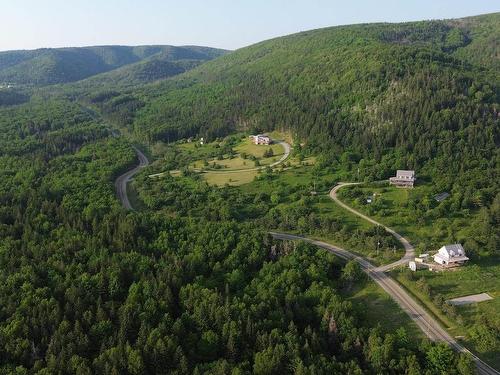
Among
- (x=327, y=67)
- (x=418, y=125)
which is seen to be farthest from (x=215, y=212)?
(x=327, y=67)

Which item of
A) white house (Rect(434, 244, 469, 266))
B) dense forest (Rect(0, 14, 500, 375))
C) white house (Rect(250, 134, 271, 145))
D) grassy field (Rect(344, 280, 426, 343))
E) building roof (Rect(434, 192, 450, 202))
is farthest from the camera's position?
white house (Rect(250, 134, 271, 145))

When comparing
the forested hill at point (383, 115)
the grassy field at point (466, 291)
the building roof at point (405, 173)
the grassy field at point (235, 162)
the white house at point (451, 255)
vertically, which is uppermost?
the forested hill at point (383, 115)

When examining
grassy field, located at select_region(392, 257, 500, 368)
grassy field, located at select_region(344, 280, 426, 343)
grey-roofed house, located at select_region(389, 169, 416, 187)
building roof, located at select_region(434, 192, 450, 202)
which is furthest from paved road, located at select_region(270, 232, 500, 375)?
grey-roofed house, located at select_region(389, 169, 416, 187)

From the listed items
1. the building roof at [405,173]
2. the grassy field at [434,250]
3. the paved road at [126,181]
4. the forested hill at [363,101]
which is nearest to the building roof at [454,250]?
the grassy field at [434,250]

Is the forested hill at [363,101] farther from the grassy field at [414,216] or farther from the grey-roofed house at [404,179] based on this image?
the grassy field at [414,216]

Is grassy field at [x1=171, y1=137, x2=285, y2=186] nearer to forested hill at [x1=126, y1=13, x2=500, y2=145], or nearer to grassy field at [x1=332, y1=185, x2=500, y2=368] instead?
forested hill at [x1=126, y1=13, x2=500, y2=145]

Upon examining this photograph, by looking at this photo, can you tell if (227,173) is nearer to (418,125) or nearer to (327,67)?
(418,125)
